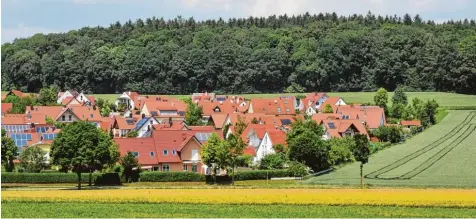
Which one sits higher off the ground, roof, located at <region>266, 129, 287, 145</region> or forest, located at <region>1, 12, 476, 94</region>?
forest, located at <region>1, 12, 476, 94</region>

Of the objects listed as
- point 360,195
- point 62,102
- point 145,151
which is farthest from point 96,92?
point 360,195

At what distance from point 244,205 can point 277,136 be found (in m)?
33.8

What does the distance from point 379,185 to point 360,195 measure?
1093cm

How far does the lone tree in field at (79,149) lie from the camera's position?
46.0 m

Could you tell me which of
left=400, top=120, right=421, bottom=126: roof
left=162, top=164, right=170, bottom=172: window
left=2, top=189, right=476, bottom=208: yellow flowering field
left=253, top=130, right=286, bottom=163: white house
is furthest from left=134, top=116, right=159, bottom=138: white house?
left=2, top=189, right=476, bottom=208: yellow flowering field

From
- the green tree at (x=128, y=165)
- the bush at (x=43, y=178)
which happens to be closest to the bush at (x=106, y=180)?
the bush at (x=43, y=178)

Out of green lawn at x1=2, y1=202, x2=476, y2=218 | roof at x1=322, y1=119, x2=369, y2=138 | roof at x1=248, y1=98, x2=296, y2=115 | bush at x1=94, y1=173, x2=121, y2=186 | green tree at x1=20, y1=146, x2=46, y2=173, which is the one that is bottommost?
green lawn at x1=2, y1=202, x2=476, y2=218

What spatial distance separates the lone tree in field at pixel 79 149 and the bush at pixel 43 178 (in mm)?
3652

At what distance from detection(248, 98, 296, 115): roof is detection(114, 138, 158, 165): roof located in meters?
44.4

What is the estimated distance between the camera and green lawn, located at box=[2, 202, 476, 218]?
2895 cm

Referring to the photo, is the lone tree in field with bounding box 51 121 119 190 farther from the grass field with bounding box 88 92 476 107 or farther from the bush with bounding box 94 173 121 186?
the grass field with bounding box 88 92 476 107

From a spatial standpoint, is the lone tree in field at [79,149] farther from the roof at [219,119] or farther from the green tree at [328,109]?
the green tree at [328,109]

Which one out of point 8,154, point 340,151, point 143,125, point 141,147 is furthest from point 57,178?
point 143,125

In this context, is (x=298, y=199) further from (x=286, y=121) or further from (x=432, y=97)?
(x=432, y=97)
